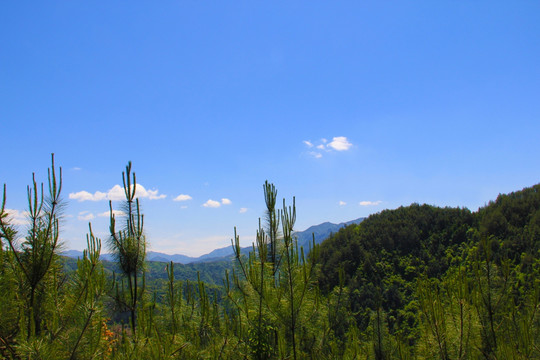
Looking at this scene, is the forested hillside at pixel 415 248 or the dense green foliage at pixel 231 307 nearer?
the dense green foliage at pixel 231 307

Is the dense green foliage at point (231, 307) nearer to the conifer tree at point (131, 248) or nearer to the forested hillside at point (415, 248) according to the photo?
the conifer tree at point (131, 248)

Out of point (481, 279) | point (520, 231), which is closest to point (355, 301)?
point (520, 231)

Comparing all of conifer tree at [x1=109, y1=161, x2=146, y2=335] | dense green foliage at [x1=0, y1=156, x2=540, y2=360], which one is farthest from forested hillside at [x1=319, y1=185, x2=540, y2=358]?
conifer tree at [x1=109, y1=161, x2=146, y2=335]

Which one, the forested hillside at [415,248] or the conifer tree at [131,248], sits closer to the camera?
the conifer tree at [131,248]

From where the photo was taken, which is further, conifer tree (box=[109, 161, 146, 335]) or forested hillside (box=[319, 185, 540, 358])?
forested hillside (box=[319, 185, 540, 358])

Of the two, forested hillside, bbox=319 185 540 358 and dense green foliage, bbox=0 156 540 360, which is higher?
dense green foliage, bbox=0 156 540 360

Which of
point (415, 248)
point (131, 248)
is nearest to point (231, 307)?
point (131, 248)

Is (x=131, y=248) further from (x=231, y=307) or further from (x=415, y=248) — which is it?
(x=415, y=248)

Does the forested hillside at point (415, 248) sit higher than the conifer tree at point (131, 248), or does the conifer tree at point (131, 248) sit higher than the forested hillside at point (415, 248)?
the conifer tree at point (131, 248)

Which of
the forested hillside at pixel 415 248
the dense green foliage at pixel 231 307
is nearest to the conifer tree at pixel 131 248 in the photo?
the dense green foliage at pixel 231 307

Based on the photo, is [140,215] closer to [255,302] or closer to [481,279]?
[255,302]

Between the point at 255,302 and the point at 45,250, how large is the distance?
3.11 metres

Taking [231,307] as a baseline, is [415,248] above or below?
below

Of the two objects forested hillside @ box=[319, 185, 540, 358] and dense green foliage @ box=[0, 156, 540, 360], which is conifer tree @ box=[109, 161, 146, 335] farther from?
forested hillside @ box=[319, 185, 540, 358]
